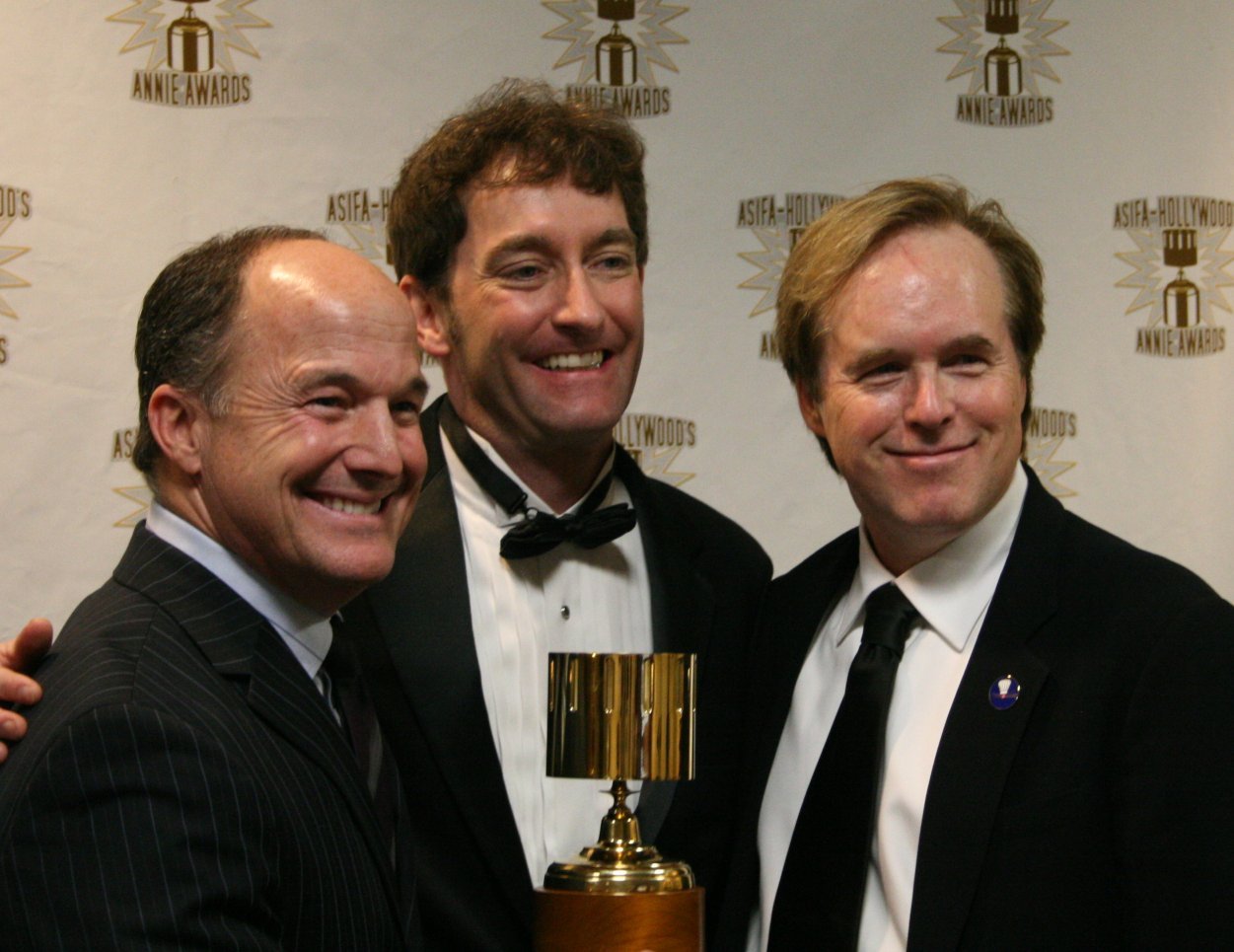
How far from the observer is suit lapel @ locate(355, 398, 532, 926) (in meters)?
1.76

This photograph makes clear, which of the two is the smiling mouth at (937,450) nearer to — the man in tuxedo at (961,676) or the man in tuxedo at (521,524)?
the man in tuxedo at (961,676)

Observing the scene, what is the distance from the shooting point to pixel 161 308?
1.48m

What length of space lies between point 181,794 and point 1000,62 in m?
2.10

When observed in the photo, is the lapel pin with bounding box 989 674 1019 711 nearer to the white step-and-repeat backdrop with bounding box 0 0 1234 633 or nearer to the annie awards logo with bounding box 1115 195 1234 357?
the white step-and-repeat backdrop with bounding box 0 0 1234 633

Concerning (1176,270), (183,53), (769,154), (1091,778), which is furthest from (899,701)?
(183,53)

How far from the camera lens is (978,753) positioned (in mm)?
1551

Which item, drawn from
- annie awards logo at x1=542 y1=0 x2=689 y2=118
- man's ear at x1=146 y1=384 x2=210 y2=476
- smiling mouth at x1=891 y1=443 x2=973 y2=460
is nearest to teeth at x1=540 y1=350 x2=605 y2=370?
smiling mouth at x1=891 y1=443 x2=973 y2=460

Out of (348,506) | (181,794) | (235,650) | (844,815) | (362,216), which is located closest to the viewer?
(181,794)

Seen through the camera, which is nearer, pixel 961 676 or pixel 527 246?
pixel 961 676

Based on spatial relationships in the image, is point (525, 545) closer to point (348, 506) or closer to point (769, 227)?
point (348, 506)

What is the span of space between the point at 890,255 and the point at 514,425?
557 millimetres

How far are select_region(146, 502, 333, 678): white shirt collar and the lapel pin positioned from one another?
2.27ft

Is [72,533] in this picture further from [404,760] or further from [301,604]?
[301,604]

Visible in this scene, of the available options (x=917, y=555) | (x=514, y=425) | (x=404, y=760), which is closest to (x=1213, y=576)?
(x=917, y=555)
